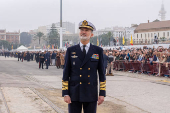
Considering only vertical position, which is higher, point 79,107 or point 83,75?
point 83,75

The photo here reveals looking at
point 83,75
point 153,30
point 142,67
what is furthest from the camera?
point 153,30

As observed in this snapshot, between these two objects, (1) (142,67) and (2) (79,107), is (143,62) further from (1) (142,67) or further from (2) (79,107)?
(2) (79,107)

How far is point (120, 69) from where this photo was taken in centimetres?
2827

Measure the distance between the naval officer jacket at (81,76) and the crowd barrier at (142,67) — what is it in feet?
51.3

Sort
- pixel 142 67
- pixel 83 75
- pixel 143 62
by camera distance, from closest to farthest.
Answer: pixel 83 75
pixel 143 62
pixel 142 67

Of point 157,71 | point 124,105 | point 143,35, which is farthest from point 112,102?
point 143,35

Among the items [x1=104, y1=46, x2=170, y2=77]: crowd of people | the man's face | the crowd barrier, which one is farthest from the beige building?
the man's face

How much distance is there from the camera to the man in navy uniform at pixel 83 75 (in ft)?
16.7

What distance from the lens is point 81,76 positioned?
5.08 metres

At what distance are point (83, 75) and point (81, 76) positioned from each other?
0.11 feet

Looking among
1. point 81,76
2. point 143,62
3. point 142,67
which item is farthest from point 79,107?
point 142,67

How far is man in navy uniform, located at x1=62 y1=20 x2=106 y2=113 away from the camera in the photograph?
5078 mm

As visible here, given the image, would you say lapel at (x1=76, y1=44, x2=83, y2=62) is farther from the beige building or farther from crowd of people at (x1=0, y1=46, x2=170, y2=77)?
the beige building

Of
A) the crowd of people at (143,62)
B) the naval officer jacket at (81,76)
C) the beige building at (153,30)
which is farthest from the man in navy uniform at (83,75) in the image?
the beige building at (153,30)
